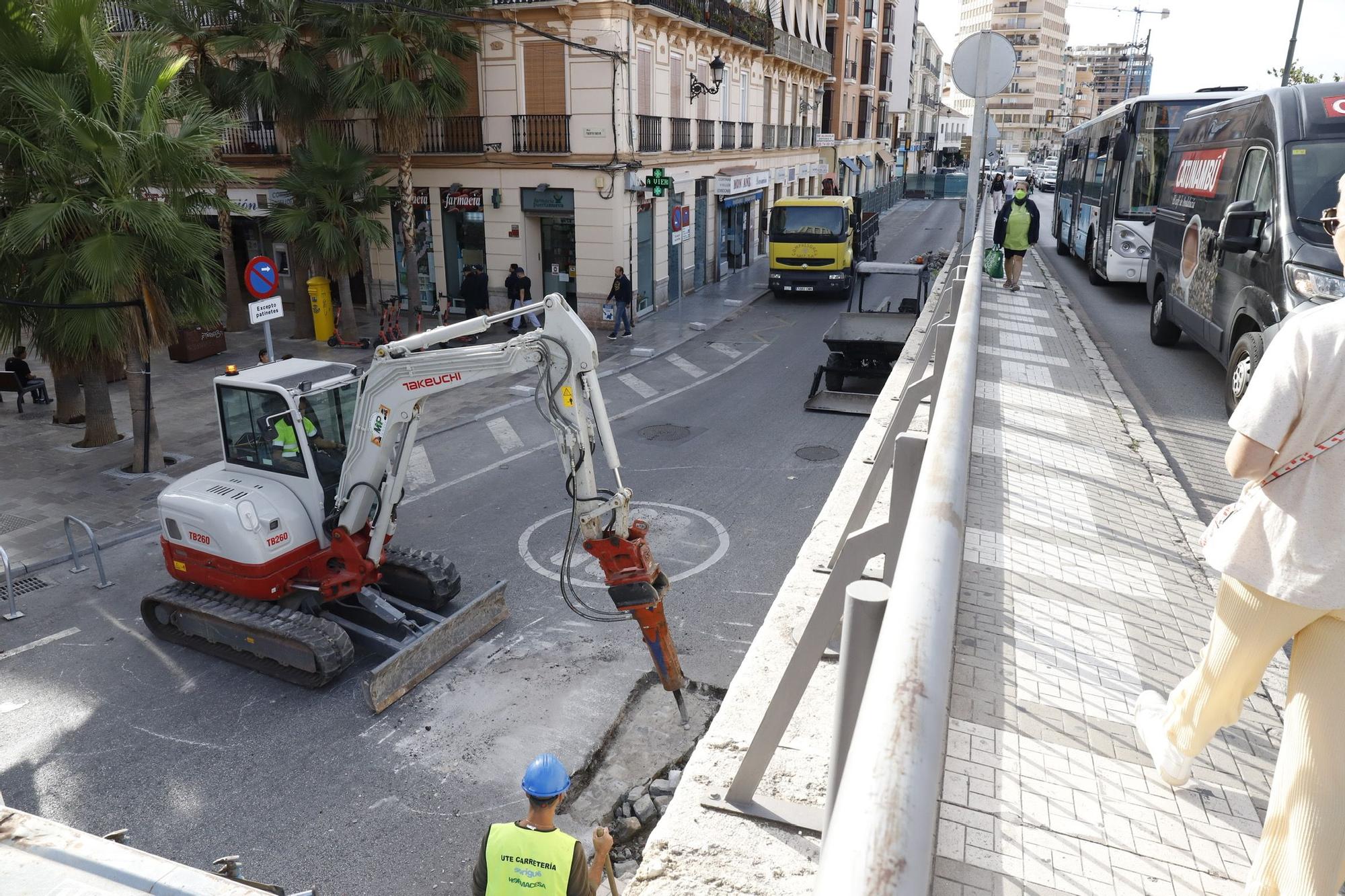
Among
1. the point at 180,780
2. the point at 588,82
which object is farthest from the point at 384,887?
the point at 588,82

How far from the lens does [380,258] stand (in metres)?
23.9

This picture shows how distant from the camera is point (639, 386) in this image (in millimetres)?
17062

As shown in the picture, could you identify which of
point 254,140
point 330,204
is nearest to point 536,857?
point 330,204

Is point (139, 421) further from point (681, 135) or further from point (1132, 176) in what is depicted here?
point (1132, 176)

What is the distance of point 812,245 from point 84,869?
2359 cm

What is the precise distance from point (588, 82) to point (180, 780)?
17770 millimetres

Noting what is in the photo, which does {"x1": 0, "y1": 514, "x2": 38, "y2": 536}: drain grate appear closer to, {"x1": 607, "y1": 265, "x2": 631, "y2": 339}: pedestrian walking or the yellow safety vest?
the yellow safety vest

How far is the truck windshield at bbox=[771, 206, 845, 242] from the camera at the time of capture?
82.7ft

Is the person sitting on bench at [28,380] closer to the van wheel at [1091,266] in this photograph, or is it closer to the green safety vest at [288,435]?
the green safety vest at [288,435]

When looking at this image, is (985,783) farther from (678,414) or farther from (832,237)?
(832,237)

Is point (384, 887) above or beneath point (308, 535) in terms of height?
beneath

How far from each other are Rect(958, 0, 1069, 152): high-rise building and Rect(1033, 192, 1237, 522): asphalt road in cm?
13610

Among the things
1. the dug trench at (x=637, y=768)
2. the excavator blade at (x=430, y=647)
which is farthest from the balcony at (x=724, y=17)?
the dug trench at (x=637, y=768)

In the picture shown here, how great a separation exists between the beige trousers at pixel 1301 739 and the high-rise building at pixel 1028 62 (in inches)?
5906
